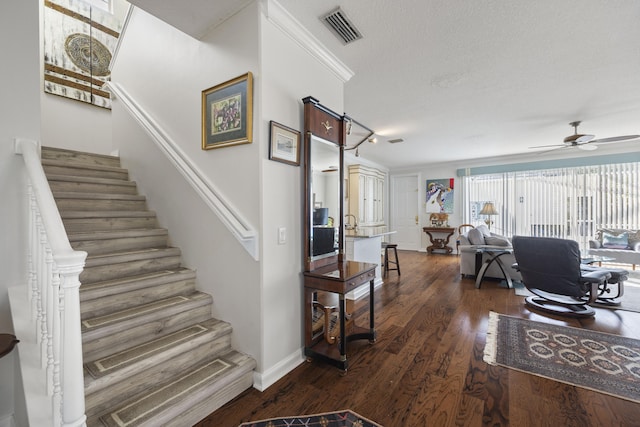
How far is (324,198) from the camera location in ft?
7.63

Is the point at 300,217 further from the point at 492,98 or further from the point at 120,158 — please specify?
the point at 492,98

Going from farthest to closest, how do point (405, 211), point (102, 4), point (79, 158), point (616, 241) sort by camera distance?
point (405, 211)
point (616, 241)
point (102, 4)
point (79, 158)

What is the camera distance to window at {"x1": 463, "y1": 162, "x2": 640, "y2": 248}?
5656 millimetres

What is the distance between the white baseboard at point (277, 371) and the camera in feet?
5.91

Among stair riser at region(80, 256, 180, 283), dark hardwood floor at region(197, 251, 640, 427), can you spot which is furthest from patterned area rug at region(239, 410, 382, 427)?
stair riser at region(80, 256, 180, 283)

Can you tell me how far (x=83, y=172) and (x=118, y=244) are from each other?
1.17 metres

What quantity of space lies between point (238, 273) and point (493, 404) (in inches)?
73.2

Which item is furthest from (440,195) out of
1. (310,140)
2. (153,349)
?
(153,349)

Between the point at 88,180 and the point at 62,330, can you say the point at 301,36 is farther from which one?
the point at 88,180

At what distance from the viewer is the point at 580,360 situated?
212 centimetres

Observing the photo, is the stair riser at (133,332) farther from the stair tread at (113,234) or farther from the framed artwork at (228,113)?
the framed artwork at (228,113)

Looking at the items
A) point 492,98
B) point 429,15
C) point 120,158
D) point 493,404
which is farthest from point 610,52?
point 120,158

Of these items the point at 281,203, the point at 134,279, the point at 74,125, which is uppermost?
the point at 74,125

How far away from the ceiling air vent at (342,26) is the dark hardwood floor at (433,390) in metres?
2.61
